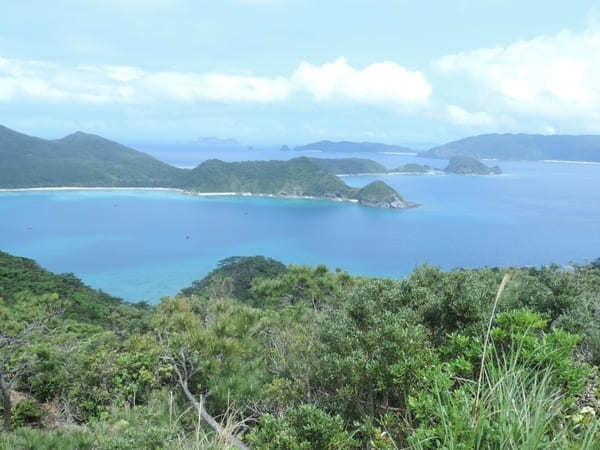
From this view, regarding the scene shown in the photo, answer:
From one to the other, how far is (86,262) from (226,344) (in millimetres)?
37178

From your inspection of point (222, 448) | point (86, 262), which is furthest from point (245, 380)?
point (86, 262)

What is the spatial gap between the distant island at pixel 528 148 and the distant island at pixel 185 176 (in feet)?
326

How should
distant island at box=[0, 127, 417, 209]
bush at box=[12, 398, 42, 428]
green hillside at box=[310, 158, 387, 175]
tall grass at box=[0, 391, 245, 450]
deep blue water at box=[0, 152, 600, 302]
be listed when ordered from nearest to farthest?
1. tall grass at box=[0, 391, 245, 450]
2. bush at box=[12, 398, 42, 428]
3. deep blue water at box=[0, 152, 600, 302]
4. distant island at box=[0, 127, 417, 209]
5. green hillside at box=[310, 158, 387, 175]

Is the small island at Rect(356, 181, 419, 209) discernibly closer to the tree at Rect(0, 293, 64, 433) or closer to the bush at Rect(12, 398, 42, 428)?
the tree at Rect(0, 293, 64, 433)

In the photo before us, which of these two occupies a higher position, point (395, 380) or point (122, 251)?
point (395, 380)

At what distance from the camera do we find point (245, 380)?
13.1ft

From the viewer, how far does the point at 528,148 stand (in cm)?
14562

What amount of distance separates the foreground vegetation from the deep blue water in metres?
25.1

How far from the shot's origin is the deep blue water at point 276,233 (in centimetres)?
3562

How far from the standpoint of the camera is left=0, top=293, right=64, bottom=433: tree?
14.5 feet

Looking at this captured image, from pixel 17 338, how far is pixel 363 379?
183 inches

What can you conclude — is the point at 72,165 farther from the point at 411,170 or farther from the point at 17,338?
the point at 17,338

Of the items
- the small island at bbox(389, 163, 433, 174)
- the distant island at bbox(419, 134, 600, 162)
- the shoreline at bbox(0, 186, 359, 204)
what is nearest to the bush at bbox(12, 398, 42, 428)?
the shoreline at bbox(0, 186, 359, 204)

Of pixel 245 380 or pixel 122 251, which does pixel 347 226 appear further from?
pixel 245 380
